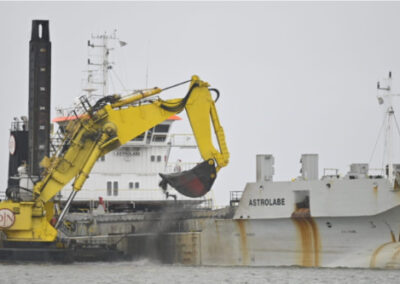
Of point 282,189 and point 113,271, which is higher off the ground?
point 282,189

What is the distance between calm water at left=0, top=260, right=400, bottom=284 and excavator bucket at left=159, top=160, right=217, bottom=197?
2778 mm

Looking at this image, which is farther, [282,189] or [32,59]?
[32,59]

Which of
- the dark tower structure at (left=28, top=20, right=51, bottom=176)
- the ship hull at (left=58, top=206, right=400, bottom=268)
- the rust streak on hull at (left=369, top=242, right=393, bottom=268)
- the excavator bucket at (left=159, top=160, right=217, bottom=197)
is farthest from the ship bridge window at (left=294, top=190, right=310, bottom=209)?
the dark tower structure at (left=28, top=20, right=51, bottom=176)

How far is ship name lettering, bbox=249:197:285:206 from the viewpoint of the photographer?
3956 cm

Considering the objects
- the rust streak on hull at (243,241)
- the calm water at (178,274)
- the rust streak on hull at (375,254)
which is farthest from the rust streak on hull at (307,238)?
the rust streak on hull at (243,241)

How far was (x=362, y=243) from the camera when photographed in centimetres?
3809

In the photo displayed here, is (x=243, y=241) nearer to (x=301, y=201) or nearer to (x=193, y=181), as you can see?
(x=301, y=201)

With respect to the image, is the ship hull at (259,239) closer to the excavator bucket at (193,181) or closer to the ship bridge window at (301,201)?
the ship bridge window at (301,201)

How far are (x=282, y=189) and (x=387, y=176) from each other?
3660mm

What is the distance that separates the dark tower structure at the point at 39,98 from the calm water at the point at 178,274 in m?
5.15

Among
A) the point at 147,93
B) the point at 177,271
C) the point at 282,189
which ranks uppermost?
the point at 147,93

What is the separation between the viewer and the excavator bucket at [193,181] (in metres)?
41.0

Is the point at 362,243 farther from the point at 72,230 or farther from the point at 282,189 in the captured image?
the point at 72,230

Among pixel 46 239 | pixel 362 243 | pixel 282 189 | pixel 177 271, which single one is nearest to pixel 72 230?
pixel 46 239
